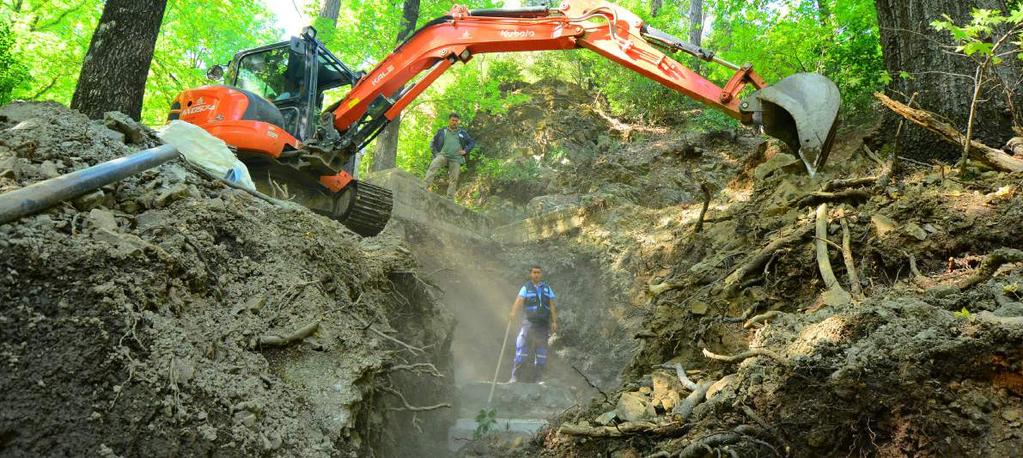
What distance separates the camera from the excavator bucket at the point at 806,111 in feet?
14.5

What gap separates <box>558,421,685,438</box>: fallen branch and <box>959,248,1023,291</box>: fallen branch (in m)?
1.59

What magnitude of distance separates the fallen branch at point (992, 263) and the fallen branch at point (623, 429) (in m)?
1.59

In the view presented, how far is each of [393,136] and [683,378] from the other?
1004 centimetres

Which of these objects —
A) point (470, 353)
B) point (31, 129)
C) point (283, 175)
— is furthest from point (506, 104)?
point (31, 129)

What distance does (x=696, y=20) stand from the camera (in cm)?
1680

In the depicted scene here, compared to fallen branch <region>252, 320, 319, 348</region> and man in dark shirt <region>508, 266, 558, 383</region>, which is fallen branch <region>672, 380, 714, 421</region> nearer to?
fallen branch <region>252, 320, 319, 348</region>

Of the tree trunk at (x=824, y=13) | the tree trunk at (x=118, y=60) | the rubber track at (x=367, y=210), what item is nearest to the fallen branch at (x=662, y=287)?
the rubber track at (x=367, y=210)

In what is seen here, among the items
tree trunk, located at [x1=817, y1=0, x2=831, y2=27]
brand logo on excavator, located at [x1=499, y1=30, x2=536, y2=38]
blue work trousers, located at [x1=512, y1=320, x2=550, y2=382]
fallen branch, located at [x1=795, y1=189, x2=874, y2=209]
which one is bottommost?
blue work trousers, located at [x1=512, y1=320, x2=550, y2=382]

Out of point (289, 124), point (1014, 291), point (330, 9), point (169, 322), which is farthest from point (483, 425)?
point (330, 9)

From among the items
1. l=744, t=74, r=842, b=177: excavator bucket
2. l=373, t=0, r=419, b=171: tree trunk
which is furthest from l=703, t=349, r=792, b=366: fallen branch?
l=373, t=0, r=419, b=171: tree trunk

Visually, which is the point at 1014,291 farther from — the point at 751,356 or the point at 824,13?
the point at 824,13

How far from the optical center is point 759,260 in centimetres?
439

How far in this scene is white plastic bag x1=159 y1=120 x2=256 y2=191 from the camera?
4512mm

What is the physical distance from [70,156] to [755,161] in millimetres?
7311
